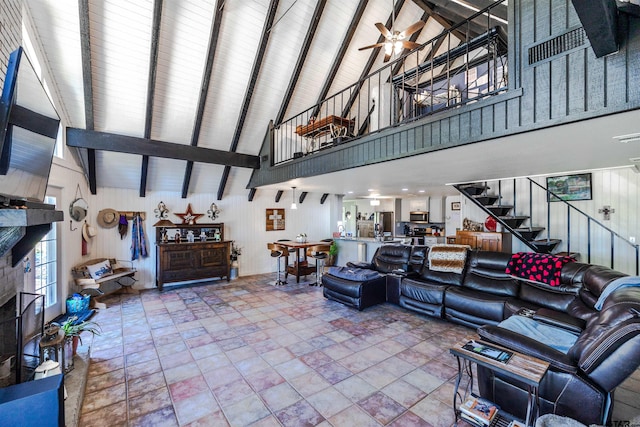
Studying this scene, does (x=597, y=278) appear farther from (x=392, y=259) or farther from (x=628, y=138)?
(x=392, y=259)

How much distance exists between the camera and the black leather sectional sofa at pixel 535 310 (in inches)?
68.5

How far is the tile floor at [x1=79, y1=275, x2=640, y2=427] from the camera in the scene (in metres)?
2.29

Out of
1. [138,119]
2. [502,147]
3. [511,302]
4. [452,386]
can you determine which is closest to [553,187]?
[511,302]

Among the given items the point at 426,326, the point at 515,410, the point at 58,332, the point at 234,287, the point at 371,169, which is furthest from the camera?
the point at 234,287

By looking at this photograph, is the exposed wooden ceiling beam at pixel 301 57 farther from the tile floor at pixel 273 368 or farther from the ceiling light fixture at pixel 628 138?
the ceiling light fixture at pixel 628 138

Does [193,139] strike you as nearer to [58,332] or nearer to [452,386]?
[58,332]

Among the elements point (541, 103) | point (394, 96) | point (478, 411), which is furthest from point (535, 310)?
point (394, 96)

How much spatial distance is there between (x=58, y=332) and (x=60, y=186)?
3085 mm

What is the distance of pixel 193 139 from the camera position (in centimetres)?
568

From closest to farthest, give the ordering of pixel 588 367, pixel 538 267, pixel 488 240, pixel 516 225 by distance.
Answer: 1. pixel 588 367
2. pixel 538 267
3. pixel 516 225
4. pixel 488 240

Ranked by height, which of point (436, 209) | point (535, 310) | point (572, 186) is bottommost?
point (535, 310)

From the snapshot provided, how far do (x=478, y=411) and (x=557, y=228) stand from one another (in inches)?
202

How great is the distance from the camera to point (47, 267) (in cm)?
436

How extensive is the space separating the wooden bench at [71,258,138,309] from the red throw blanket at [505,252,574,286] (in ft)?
22.2
